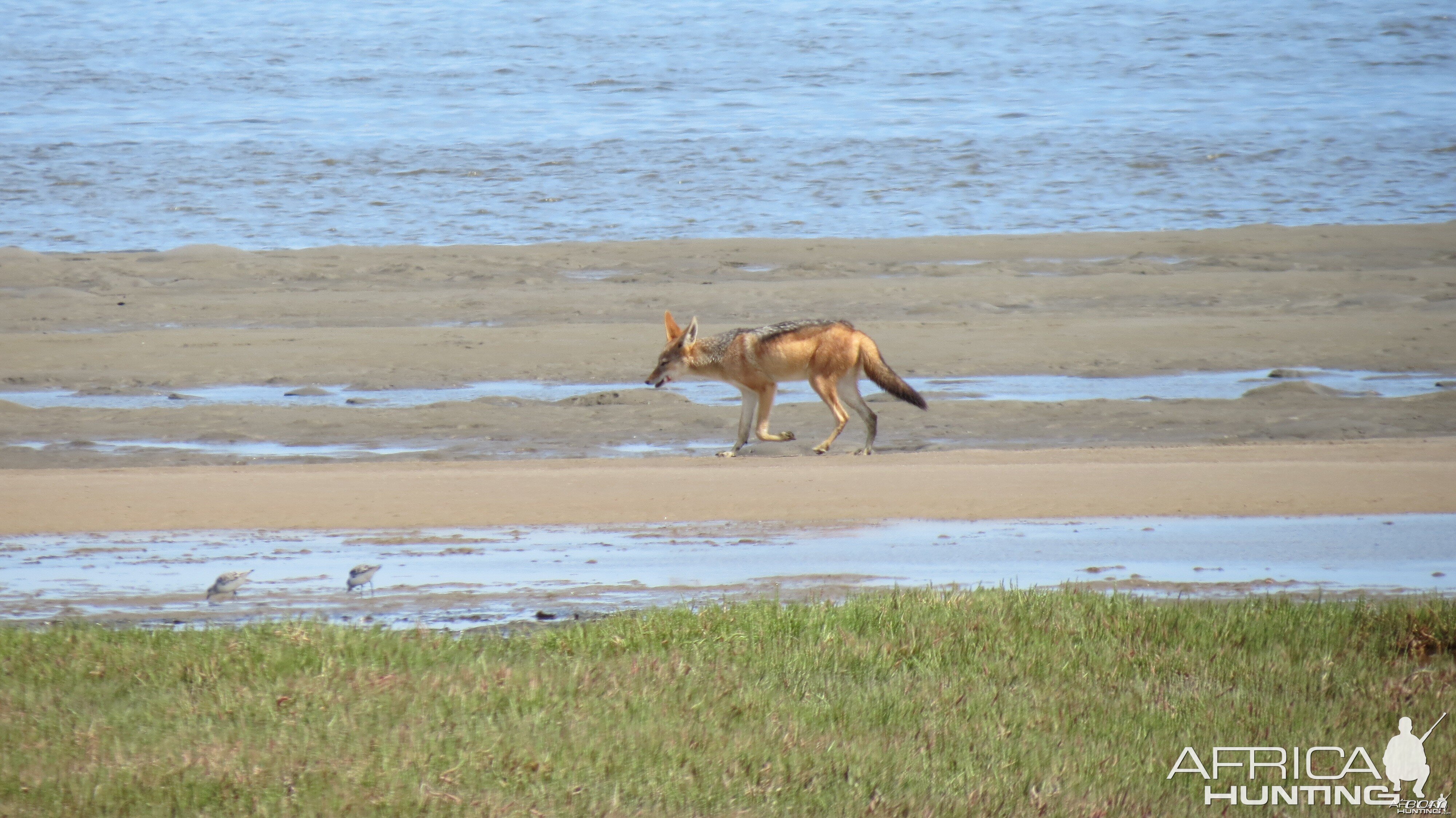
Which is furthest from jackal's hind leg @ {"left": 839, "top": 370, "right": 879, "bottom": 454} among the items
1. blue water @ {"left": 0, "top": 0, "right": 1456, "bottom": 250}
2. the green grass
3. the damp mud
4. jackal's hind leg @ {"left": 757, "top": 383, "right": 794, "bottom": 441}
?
blue water @ {"left": 0, "top": 0, "right": 1456, "bottom": 250}

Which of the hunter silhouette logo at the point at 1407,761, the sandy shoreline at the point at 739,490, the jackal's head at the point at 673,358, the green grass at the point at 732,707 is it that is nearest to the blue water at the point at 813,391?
the jackal's head at the point at 673,358

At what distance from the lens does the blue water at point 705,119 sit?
26578 millimetres

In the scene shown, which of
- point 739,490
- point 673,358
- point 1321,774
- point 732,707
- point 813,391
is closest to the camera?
point 1321,774

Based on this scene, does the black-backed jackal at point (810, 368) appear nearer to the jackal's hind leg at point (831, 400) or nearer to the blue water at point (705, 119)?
the jackal's hind leg at point (831, 400)

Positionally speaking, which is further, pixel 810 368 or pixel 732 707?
pixel 810 368

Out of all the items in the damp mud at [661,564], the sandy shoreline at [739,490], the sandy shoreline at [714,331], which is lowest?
the sandy shoreline at [714,331]

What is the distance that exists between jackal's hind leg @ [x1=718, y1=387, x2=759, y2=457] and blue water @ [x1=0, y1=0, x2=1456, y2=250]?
38.6 feet

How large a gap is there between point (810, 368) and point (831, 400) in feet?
0.98

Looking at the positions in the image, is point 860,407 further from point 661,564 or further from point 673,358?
point 661,564

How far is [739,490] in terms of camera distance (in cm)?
1041

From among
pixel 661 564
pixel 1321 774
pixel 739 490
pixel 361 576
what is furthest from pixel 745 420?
pixel 1321 774

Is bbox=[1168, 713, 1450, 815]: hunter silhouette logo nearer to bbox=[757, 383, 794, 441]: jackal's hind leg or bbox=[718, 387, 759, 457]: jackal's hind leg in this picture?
bbox=[718, 387, 759, 457]: jackal's hind leg

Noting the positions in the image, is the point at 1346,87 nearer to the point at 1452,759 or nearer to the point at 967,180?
the point at 967,180

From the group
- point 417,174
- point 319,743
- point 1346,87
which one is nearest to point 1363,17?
point 1346,87
